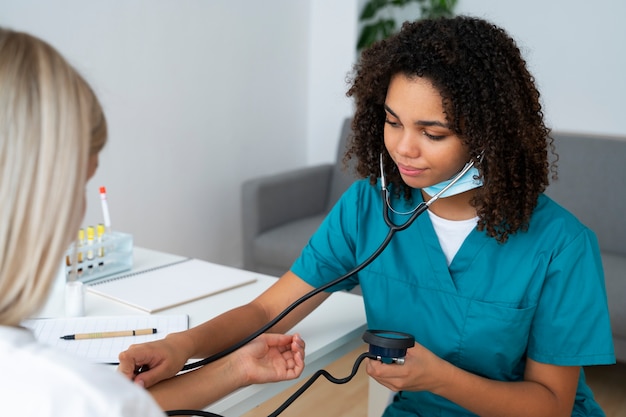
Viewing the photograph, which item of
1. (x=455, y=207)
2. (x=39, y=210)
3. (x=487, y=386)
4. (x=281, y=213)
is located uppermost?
(x=39, y=210)

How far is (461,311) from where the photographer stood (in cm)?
114

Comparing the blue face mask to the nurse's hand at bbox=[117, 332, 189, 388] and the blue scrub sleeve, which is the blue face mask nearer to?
the blue scrub sleeve

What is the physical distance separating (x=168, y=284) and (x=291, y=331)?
12.8 inches

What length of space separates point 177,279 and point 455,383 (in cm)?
64

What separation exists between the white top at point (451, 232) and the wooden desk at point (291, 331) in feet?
0.65

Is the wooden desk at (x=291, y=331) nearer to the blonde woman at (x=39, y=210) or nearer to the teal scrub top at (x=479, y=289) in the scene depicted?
the teal scrub top at (x=479, y=289)

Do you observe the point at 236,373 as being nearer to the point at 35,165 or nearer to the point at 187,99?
the point at 35,165

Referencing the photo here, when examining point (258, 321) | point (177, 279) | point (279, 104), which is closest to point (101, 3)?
point (279, 104)

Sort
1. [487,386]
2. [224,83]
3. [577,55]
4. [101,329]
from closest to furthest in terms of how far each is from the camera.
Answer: [487,386], [101,329], [224,83], [577,55]

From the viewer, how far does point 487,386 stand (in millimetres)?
1060

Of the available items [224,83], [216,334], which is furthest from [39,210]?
[224,83]

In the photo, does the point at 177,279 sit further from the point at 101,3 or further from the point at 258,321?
the point at 101,3

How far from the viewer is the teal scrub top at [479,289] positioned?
42.4 inches

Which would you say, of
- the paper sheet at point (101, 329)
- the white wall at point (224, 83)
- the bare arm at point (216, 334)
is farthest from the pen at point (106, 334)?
the white wall at point (224, 83)
